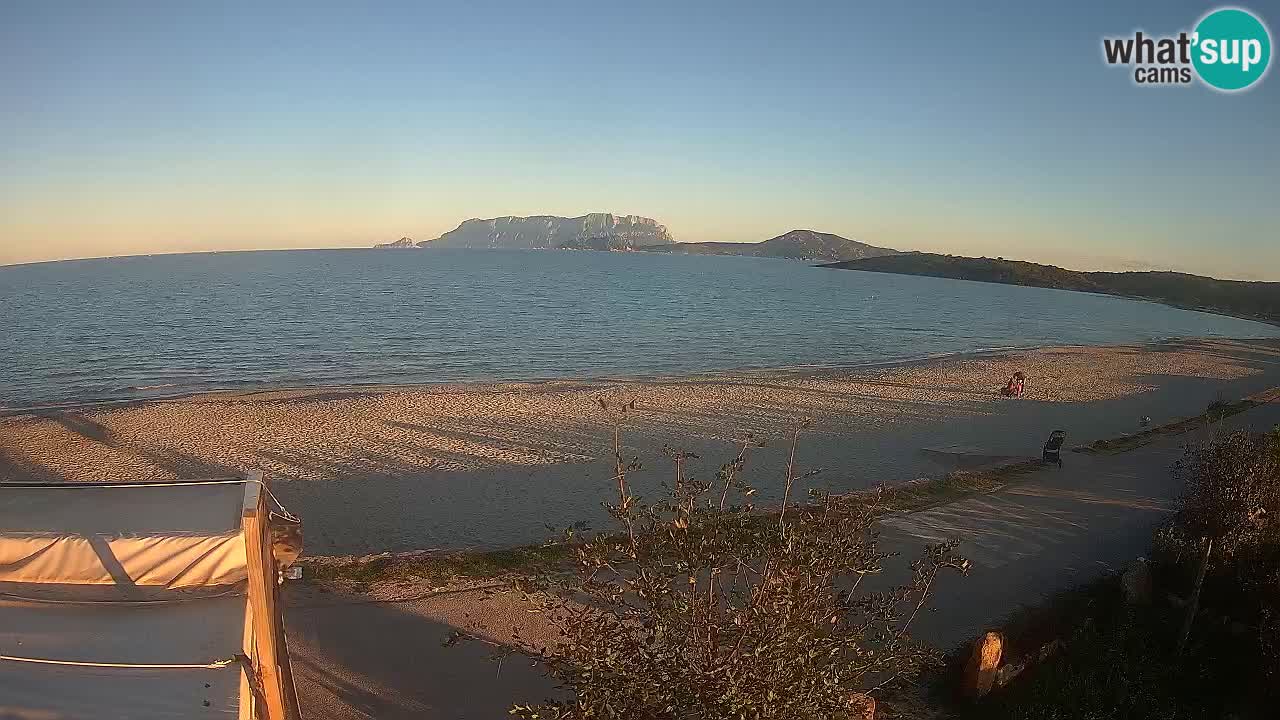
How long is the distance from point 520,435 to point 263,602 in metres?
13.4

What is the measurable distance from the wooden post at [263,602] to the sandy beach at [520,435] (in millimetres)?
5908

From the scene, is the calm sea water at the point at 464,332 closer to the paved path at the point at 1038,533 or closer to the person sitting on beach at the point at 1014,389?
the person sitting on beach at the point at 1014,389

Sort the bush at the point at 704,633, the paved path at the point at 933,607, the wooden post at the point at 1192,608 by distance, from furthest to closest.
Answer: the wooden post at the point at 1192,608, the paved path at the point at 933,607, the bush at the point at 704,633

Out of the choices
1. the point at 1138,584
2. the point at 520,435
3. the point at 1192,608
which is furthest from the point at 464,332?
the point at 1192,608

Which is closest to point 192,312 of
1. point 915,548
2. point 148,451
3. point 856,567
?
point 148,451

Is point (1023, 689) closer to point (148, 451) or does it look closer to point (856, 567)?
point (856, 567)

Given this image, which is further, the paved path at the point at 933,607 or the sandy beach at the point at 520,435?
the sandy beach at the point at 520,435

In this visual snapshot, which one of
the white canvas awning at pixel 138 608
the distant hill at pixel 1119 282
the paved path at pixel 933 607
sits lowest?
the paved path at pixel 933 607

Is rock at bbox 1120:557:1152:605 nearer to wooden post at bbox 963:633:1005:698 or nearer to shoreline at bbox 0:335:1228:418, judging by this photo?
wooden post at bbox 963:633:1005:698

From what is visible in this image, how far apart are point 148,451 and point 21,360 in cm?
2219

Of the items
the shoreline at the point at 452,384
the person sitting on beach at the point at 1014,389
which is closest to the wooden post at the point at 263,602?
the shoreline at the point at 452,384

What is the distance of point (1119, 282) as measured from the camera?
4737 inches

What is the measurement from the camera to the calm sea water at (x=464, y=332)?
31094 mm

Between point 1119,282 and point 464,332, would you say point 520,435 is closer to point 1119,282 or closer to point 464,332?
point 464,332
